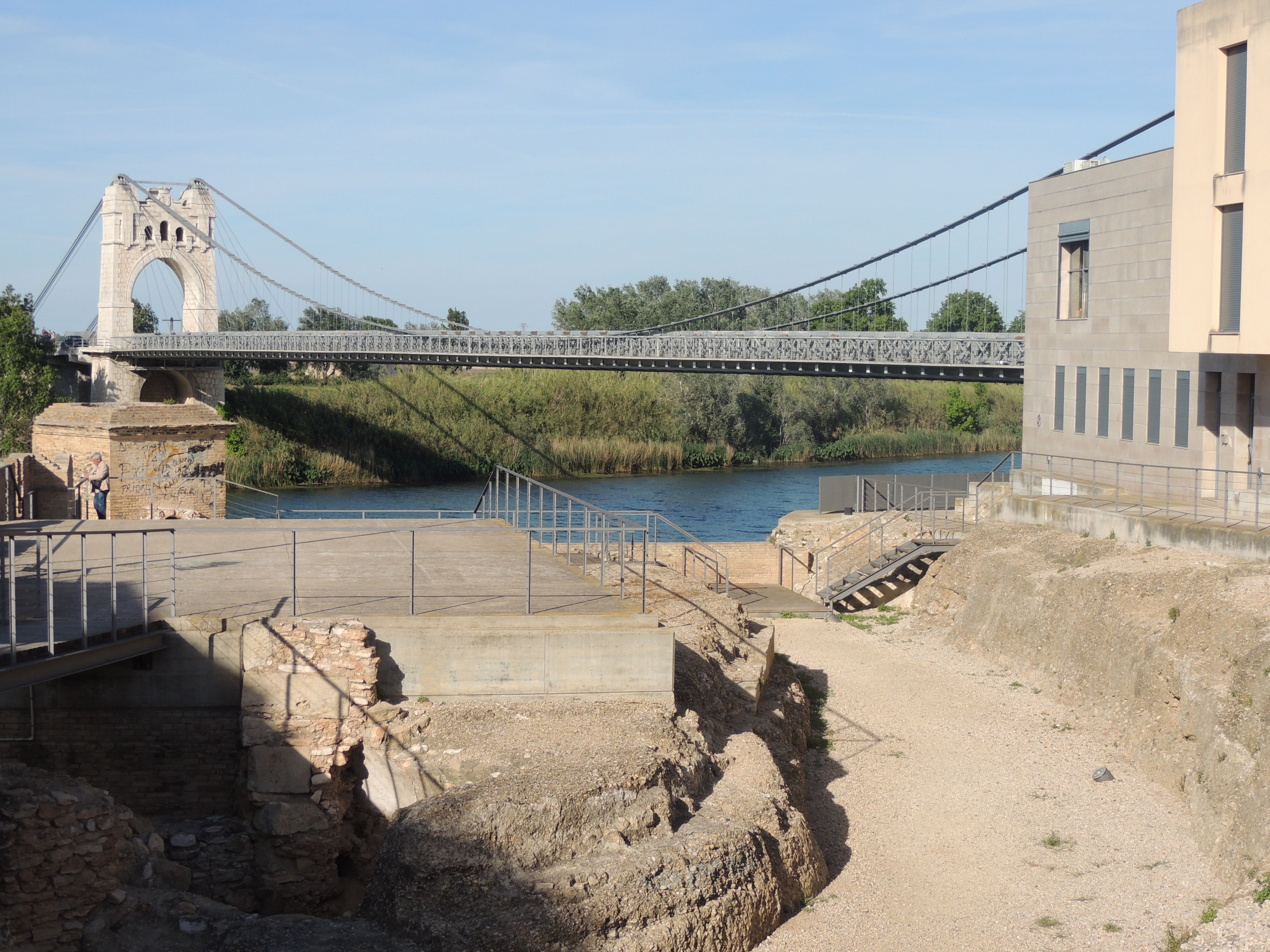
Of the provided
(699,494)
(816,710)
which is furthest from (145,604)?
(699,494)

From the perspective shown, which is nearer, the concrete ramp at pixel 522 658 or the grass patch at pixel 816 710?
the concrete ramp at pixel 522 658

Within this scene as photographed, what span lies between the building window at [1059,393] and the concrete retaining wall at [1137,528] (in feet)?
9.02

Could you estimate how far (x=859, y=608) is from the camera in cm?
2277

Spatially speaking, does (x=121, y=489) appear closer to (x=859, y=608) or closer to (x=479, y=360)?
(x=859, y=608)

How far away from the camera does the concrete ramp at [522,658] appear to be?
10.3 meters

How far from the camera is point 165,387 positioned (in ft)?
190

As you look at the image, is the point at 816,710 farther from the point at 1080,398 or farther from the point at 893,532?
the point at 1080,398

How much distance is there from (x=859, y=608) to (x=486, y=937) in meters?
15.6

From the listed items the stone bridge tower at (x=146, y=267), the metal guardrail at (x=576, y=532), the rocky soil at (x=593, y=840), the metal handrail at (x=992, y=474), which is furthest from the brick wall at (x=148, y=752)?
the stone bridge tower at (x=146, y=267)

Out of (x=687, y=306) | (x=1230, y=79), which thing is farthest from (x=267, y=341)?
(x=1230, y=79)

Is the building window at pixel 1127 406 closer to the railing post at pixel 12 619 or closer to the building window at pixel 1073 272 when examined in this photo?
the building window at pixel 1073 272

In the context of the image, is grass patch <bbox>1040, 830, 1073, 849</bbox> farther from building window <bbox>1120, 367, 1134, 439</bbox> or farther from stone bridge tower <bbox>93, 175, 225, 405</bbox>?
stone bridge tower <bbox>93, 175, 225, 405</bbox>

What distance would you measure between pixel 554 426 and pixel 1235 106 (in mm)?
42603

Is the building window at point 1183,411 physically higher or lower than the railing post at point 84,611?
higher
